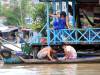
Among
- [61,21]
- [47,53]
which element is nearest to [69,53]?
[47,53]

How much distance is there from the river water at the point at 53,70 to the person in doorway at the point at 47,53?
0.96 m

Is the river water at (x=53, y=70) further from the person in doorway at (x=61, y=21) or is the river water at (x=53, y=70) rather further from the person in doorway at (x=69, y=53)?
the person in doorway at (x=61, y=21)

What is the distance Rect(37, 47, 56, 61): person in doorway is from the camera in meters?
19.6

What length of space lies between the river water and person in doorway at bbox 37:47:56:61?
0.96 m

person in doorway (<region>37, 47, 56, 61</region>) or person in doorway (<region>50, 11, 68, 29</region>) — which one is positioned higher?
person in doorway (<region>50, 11, 68, 29</region>)

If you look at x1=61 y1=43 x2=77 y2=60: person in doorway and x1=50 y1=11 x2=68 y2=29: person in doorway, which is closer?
x1=61 y1=43 x2=77 y2=60: person in doorway

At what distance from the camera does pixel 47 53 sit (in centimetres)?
1973

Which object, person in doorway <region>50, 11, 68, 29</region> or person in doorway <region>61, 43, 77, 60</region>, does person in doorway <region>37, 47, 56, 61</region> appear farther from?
person in doorway <region>50, 11, 68, 29</region>

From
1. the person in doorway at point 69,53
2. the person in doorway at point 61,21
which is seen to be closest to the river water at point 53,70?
the person in doorway at point 69,53

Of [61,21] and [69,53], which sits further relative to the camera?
[61,21]

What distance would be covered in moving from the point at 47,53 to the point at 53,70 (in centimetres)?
329

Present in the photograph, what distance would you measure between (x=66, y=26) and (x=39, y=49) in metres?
1.49

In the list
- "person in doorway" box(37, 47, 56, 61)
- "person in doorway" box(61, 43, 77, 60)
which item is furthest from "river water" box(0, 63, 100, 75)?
"person in doorway" box(61, 43, 77, 60)

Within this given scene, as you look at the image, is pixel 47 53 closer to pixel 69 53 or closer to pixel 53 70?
pixel 69 53
